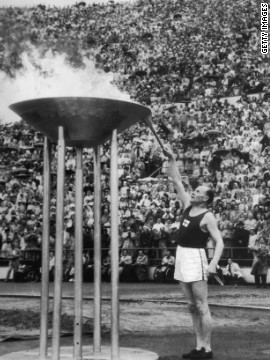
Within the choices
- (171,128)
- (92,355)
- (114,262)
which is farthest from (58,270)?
(171,128)

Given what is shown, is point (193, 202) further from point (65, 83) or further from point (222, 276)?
point (222, 276)

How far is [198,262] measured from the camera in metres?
4.61

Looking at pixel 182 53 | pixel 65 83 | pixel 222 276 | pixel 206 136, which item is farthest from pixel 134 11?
pixel 65 83

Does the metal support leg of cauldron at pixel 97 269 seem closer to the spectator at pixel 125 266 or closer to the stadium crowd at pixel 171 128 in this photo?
the stadium crowd at pixel 171 128

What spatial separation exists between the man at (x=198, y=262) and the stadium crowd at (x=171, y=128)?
4.78m

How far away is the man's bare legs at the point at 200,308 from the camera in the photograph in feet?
15.1

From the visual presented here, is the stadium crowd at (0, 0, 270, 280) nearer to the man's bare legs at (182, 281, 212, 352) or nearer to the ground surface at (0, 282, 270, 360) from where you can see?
the ground surface at (0, 282, 270, 360)

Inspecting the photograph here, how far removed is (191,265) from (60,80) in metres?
1.68

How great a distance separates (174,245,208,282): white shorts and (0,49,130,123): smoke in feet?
3.92

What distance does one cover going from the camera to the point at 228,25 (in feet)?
33.2

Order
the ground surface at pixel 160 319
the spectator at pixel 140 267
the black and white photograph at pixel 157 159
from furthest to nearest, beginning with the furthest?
1. the spectator at pixel 140 267
2. the black and white photograph at pixel 157 159
3. the ground surface at pixel 160 319

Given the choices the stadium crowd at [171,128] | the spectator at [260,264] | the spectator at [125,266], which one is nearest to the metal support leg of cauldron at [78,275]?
the stadium crowd at [171,128]

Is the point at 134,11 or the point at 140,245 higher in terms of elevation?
the point at 134,11

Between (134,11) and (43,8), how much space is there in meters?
1.55
